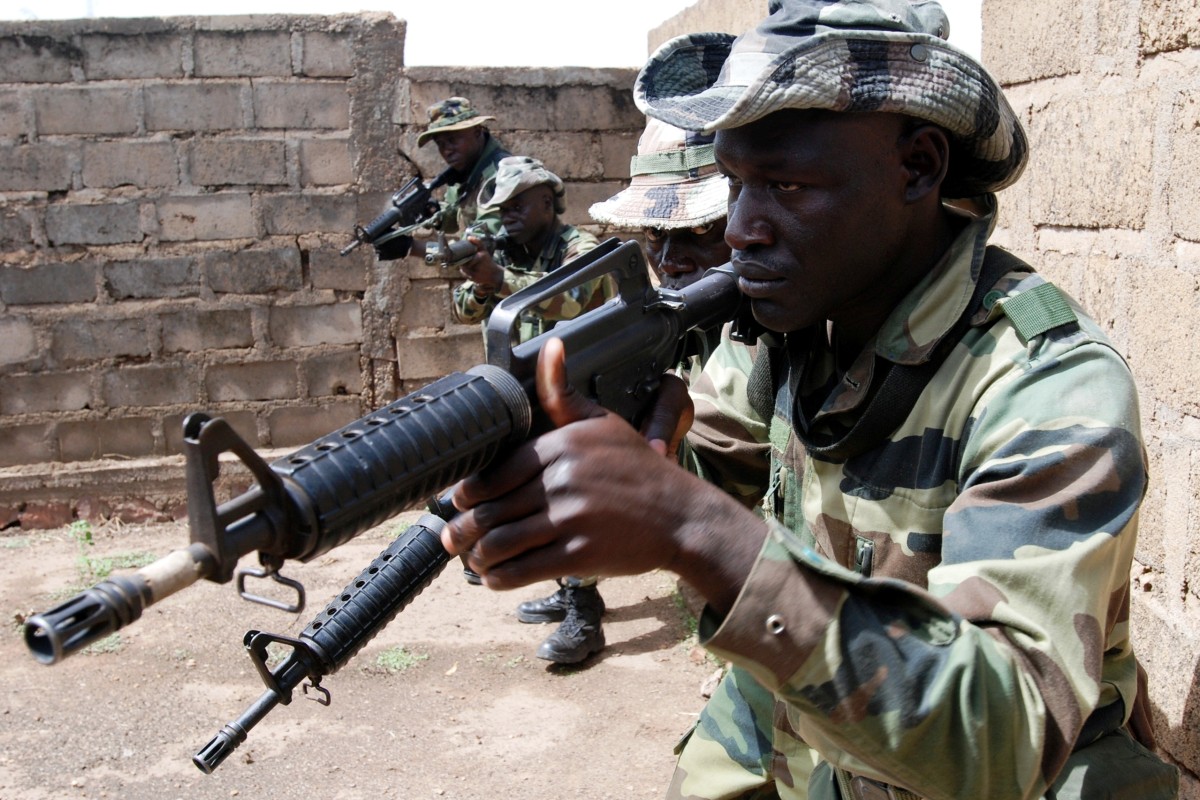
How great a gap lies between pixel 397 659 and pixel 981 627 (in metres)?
3.79

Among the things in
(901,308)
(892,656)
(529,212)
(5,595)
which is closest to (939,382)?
(901,308)

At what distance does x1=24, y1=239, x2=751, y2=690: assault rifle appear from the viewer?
989 mm

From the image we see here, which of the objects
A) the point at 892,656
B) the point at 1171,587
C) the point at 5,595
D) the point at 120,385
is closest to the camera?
the point at 892,656

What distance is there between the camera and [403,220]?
6371mm

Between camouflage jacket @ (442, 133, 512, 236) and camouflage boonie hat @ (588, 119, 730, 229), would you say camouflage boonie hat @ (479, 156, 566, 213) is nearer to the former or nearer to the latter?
camouflage jacket @ (442, 133, 512, 236)

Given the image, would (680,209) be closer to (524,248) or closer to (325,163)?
(524,248)

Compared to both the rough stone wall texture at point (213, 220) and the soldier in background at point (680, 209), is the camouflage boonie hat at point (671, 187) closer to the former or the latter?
the soldier in background at point (680, 209)

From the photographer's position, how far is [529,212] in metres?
5.50

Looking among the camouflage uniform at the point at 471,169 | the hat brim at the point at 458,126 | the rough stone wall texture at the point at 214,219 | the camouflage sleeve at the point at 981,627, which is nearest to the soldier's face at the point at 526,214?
the camouflage uniform at the point at 471,169

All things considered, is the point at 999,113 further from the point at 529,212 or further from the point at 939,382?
the point at 529,212

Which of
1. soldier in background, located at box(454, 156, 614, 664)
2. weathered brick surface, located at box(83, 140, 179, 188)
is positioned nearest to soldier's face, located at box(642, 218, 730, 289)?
soldier in background, located at box(454, 156, 614, 664)

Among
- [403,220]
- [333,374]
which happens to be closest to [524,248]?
[403,220]

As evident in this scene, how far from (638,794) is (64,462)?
14.9 ft

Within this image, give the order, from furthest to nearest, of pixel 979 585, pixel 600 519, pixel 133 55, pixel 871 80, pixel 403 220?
pixel 403 220
pixel 133 55
pixel 871 80
pixel 979 585
pixel 600 519
